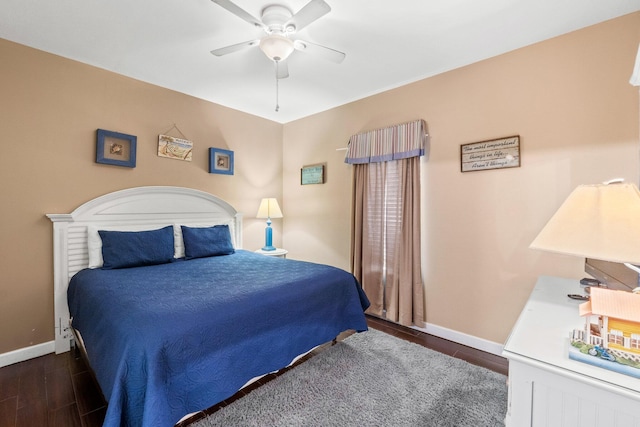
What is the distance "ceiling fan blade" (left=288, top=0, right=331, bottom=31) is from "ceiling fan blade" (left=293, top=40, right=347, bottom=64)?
34cm

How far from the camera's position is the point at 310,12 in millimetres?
1672

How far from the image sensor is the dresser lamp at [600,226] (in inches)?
33.3

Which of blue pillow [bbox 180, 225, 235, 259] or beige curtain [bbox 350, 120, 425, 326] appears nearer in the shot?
beige curtain [bbox 350, 120, 425, 326]

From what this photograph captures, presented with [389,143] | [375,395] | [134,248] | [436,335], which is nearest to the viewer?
[375,395]

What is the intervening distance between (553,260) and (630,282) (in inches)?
32.0

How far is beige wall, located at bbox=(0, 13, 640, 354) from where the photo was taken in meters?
2.07

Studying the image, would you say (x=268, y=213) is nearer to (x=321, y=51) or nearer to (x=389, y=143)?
(x=389, y=143)

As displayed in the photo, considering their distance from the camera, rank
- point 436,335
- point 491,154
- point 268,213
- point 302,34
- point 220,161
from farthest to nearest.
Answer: point 268,213 < point 220,161 < point 436,335 < point 491,154 < point 302,34

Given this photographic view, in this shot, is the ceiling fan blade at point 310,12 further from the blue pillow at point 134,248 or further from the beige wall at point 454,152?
the blue pillow at point 134,248

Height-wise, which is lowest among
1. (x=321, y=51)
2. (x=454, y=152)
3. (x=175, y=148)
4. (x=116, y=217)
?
(x=116, y=217)

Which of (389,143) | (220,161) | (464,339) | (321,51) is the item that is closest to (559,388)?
(464,339)

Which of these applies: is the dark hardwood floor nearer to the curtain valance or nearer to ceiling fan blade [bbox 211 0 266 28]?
the curtain valance

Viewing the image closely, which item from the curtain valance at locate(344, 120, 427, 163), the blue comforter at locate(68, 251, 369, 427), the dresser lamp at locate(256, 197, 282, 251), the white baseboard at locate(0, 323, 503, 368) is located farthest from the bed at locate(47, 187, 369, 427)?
the curtain valance at locate(344, 120, 427, 163)

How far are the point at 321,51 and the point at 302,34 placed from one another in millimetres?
190
